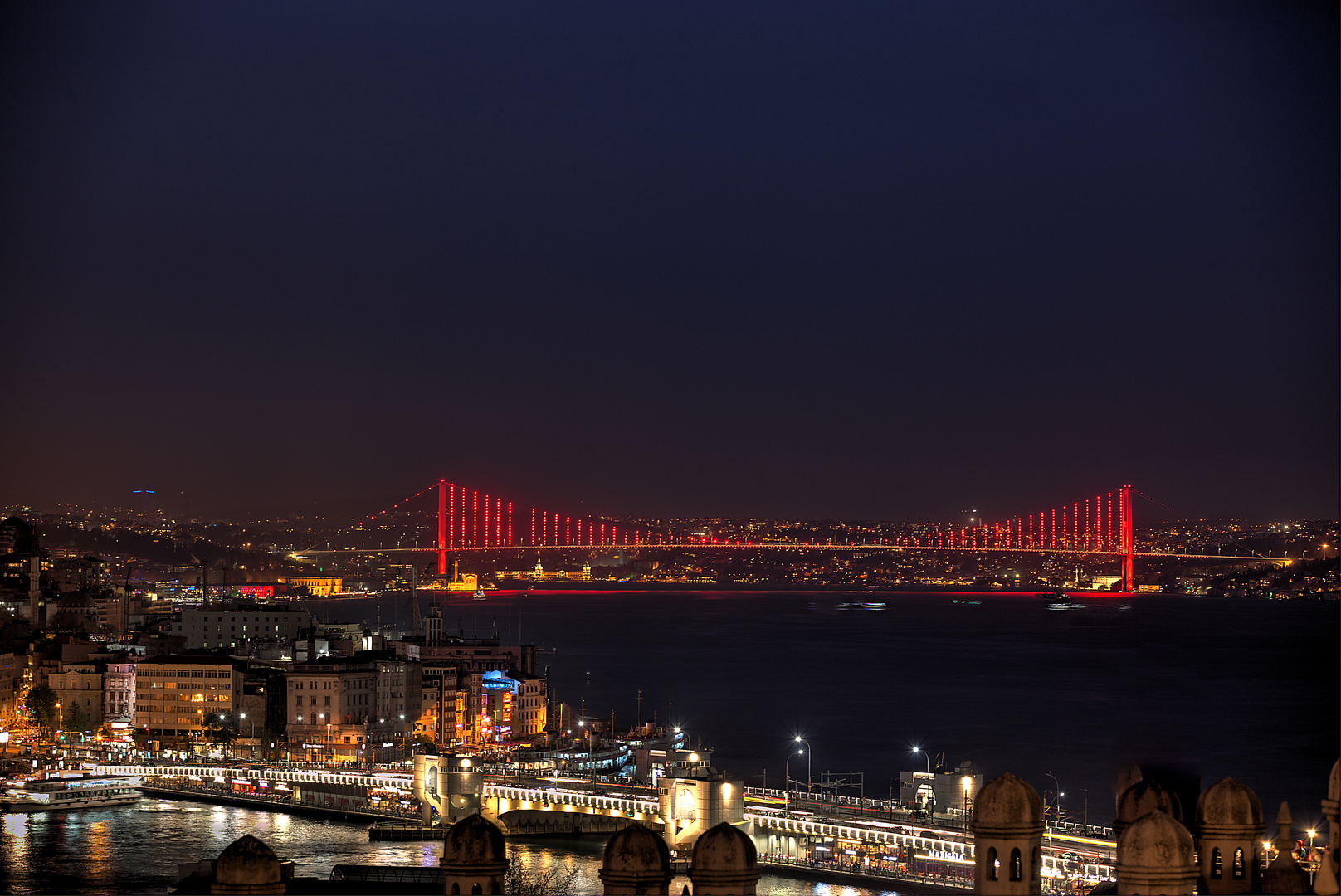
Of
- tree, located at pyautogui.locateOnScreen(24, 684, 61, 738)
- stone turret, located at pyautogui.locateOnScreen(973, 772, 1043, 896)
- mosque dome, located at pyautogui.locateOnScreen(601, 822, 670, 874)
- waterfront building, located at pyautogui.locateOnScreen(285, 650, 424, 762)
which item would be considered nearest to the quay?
waterfront building, located at pyautogui.locateOnScreen(285, 650, 424, 762)

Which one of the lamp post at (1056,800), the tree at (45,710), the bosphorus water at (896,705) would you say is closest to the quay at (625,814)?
the bosphorus water at (896,705)

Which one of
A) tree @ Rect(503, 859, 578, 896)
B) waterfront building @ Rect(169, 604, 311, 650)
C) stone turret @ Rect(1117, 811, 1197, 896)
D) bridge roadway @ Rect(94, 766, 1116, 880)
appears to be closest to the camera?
stone turret @ Rect(1117, 811, 1197, 896)

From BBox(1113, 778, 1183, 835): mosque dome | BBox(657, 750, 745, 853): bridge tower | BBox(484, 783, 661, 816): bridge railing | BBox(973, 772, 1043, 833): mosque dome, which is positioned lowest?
BBox(484, 783, 661, 816): bridge railing

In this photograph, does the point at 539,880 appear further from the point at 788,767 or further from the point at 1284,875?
the point at 1284,875

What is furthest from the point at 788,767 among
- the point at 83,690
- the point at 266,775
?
the point at 83,690

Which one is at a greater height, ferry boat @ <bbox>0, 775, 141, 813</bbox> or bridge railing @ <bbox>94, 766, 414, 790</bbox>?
bridge railing @ <bbox>94, 766, 414, 790</bbox>

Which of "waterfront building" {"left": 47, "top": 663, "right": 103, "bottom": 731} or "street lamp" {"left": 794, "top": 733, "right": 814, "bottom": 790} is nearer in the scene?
"street lamp" {"left": 794, "top": 733, "right": 814, "bottom": 790}

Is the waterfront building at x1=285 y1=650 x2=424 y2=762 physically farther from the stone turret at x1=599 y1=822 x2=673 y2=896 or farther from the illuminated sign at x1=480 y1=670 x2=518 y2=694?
the stone turret at x1=599 y1=822 x2=673 y2=896
